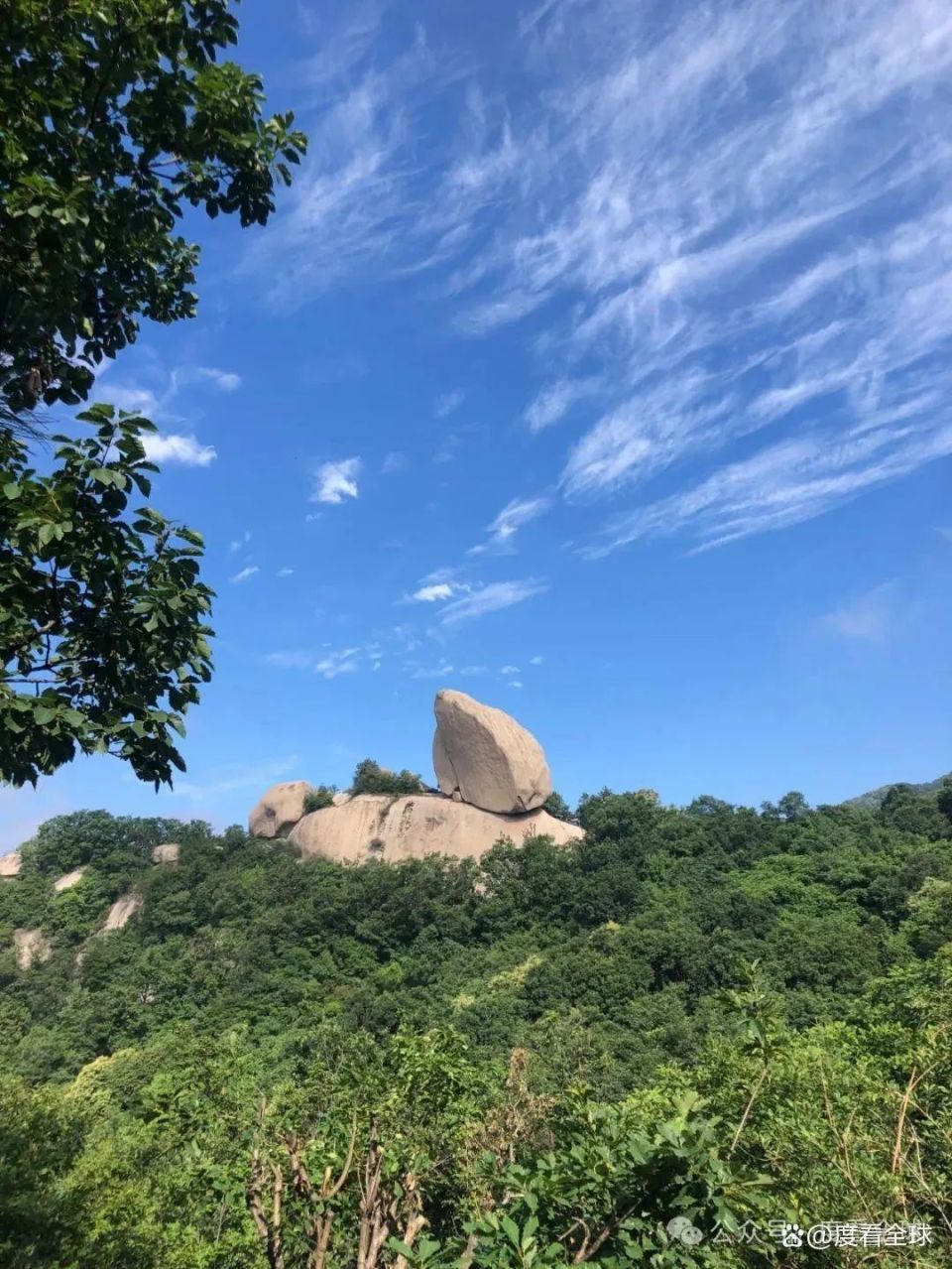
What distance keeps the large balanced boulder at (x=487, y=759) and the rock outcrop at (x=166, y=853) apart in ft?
52.7

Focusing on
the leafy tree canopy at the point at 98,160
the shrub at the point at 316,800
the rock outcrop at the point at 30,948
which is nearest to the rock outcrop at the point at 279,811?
the shrub at the point at 316,800

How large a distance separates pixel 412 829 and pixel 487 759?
496 centimetres

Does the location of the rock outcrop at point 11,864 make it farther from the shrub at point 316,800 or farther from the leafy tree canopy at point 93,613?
the leafy tree canopy at point 93,613

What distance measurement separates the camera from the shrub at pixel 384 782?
38.2m

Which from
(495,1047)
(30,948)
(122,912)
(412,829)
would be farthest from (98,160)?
(30,948)

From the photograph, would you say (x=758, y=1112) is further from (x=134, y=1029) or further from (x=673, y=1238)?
(x=134, y=1029)

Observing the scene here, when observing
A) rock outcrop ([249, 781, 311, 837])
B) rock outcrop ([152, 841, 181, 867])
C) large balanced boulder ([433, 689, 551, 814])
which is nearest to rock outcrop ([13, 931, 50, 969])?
rock outcrop ([152, 841, 181, 867])

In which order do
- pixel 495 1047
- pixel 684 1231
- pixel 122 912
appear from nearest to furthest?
pixel 684 1231
pixel 495 1047
pixel 122 912

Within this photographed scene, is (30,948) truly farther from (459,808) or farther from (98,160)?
(98,160)

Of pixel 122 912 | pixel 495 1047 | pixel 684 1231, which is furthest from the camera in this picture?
pixel 122 912

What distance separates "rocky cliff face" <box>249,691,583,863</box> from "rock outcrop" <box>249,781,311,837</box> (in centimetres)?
200

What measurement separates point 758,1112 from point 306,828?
33.7m

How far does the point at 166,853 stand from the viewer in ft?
134

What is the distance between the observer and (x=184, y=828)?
44656mm
